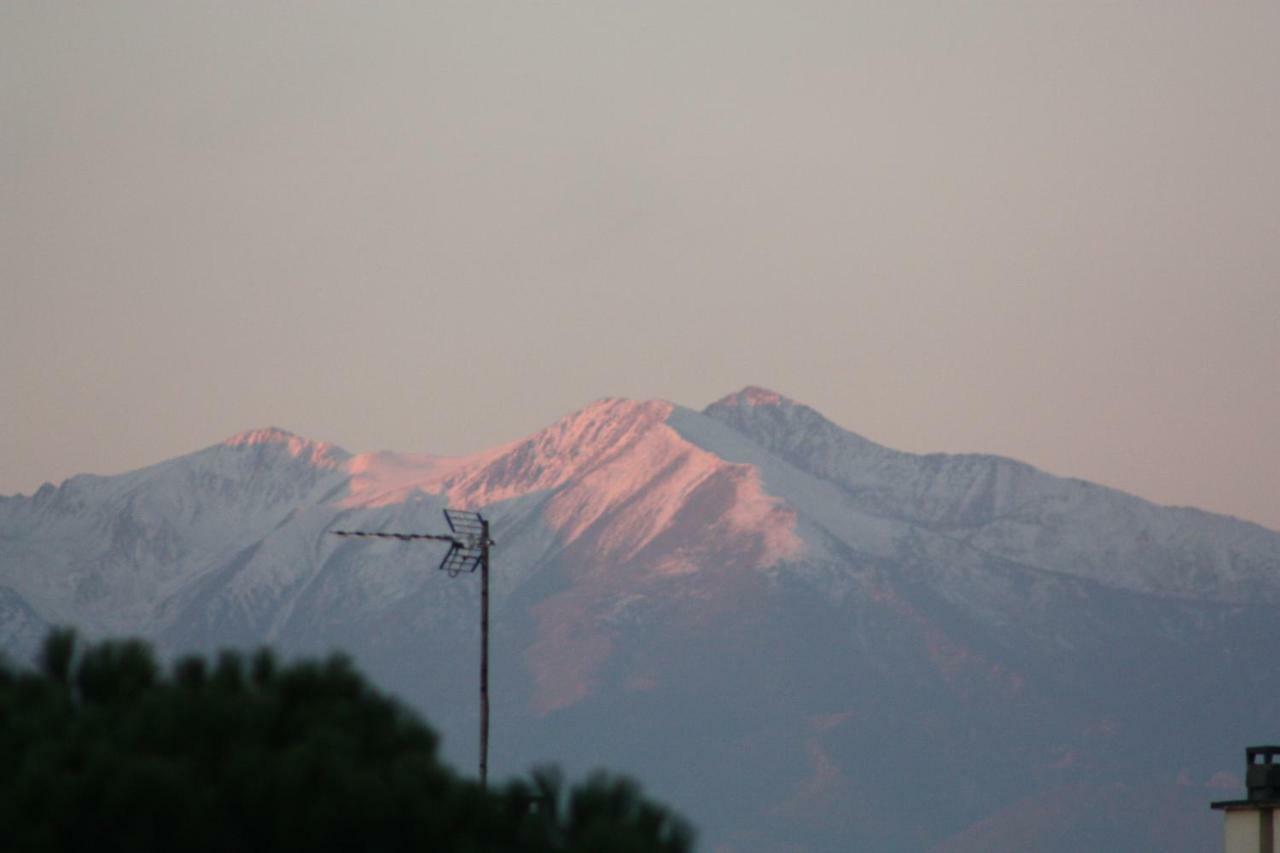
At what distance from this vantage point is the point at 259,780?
3347cm

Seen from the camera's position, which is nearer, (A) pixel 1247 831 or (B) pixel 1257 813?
(B) pixel 1257 813

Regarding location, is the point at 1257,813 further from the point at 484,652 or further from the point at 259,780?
the point at 259,780

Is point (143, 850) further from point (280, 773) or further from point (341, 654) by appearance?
point (341, 654)

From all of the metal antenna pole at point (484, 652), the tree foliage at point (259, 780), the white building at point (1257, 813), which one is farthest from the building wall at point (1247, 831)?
the tree foliage at point (259, 780)

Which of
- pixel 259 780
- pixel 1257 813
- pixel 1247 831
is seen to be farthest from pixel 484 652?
pixel 259 780

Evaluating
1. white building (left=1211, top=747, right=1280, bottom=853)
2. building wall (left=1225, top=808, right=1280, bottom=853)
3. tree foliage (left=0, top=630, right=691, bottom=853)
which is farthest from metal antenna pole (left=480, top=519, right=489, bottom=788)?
building wall (left=1225, top=808, right=1280, bottom=853)

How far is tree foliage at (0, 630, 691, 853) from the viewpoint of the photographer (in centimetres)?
3288

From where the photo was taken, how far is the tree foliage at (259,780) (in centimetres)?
3288

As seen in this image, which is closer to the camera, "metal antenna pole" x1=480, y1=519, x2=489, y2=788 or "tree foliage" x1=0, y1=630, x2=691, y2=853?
"tree foliage" x1=0, y1=630, x2=691, y2=853

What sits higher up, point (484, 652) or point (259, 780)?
point (484, 652)

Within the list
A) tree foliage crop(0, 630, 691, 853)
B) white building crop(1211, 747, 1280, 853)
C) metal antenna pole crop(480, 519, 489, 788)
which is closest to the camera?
tree foliage crop(0, 630, 691, 853)

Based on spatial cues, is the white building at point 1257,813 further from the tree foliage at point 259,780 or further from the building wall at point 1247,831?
the tree foliage at point 259,780

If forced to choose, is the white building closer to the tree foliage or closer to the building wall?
the building wall

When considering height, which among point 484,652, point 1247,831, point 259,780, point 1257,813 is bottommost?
point 259,780
